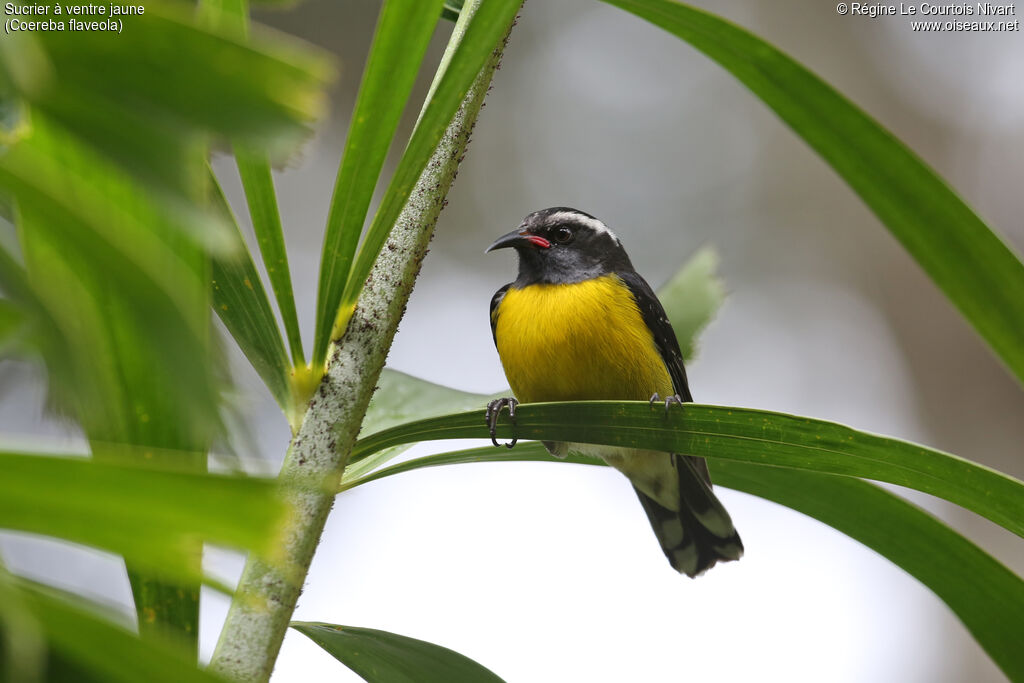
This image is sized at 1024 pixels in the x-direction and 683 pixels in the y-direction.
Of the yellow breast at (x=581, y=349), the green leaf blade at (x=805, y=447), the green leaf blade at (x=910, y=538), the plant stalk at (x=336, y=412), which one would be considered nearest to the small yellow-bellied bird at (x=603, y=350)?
the yellow breast at (x=581, y=349)

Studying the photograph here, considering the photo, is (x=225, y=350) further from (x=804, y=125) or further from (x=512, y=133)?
(x=512, y=133)

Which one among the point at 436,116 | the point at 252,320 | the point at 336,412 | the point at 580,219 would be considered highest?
the point at 580,219

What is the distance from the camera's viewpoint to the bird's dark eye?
3.03 m

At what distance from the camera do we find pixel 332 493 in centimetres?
107

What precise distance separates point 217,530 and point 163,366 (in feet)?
0.24

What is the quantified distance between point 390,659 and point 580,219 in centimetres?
211

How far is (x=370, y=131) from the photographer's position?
1.19 metres

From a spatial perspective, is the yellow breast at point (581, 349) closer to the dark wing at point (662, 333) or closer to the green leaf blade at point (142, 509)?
the dark wing at point (662, 333)

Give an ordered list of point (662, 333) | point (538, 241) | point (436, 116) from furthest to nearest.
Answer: point (538, 241) < point (662, 333) < point (436, 116)

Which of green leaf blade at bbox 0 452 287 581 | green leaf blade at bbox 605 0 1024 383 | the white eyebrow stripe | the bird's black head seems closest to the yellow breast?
the bird's black head

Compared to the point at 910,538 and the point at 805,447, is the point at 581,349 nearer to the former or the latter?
the point at 910,538

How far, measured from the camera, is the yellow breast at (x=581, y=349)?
260cm

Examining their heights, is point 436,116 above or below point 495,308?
below

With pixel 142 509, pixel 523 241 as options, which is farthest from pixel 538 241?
pixel 142 509
